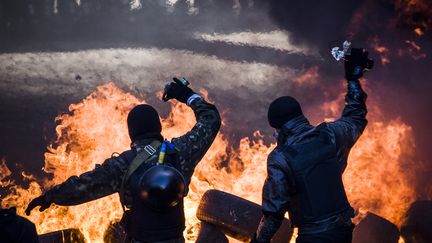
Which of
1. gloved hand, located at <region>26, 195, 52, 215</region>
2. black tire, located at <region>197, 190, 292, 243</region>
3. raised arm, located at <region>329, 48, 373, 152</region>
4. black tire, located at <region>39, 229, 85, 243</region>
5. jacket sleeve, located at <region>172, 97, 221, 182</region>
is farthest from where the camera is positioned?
black tire, located at <region>197, 190, 292, 243</region>

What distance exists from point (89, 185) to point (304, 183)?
2.10 m

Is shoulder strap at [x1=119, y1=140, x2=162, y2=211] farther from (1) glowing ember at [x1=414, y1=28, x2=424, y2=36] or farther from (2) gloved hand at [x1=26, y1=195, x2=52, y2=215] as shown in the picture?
(1) glowing ember at [x1=414, y1=28, x2=424, y2=36]

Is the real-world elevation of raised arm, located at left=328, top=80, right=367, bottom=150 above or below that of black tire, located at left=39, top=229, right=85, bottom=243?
above

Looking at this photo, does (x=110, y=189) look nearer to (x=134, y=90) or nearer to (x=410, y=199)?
(x=134, y=90)

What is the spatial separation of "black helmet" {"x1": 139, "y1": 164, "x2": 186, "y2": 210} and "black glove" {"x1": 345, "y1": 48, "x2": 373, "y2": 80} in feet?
8.07

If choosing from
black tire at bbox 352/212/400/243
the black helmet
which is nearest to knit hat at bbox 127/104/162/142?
the black helmet

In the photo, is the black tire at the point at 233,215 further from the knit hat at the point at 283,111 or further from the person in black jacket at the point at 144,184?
the knit hat at the point at 283,111

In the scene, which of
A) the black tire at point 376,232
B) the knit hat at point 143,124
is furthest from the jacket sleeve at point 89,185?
the black tire at point 376,232

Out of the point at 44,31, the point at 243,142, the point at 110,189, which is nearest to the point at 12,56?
the point at 44,31

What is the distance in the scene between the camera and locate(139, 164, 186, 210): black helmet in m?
3.17

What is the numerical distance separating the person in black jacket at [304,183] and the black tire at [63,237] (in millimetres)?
3059

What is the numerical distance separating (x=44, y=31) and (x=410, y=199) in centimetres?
1105

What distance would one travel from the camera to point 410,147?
1043 centimetres

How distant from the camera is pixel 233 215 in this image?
580cm
